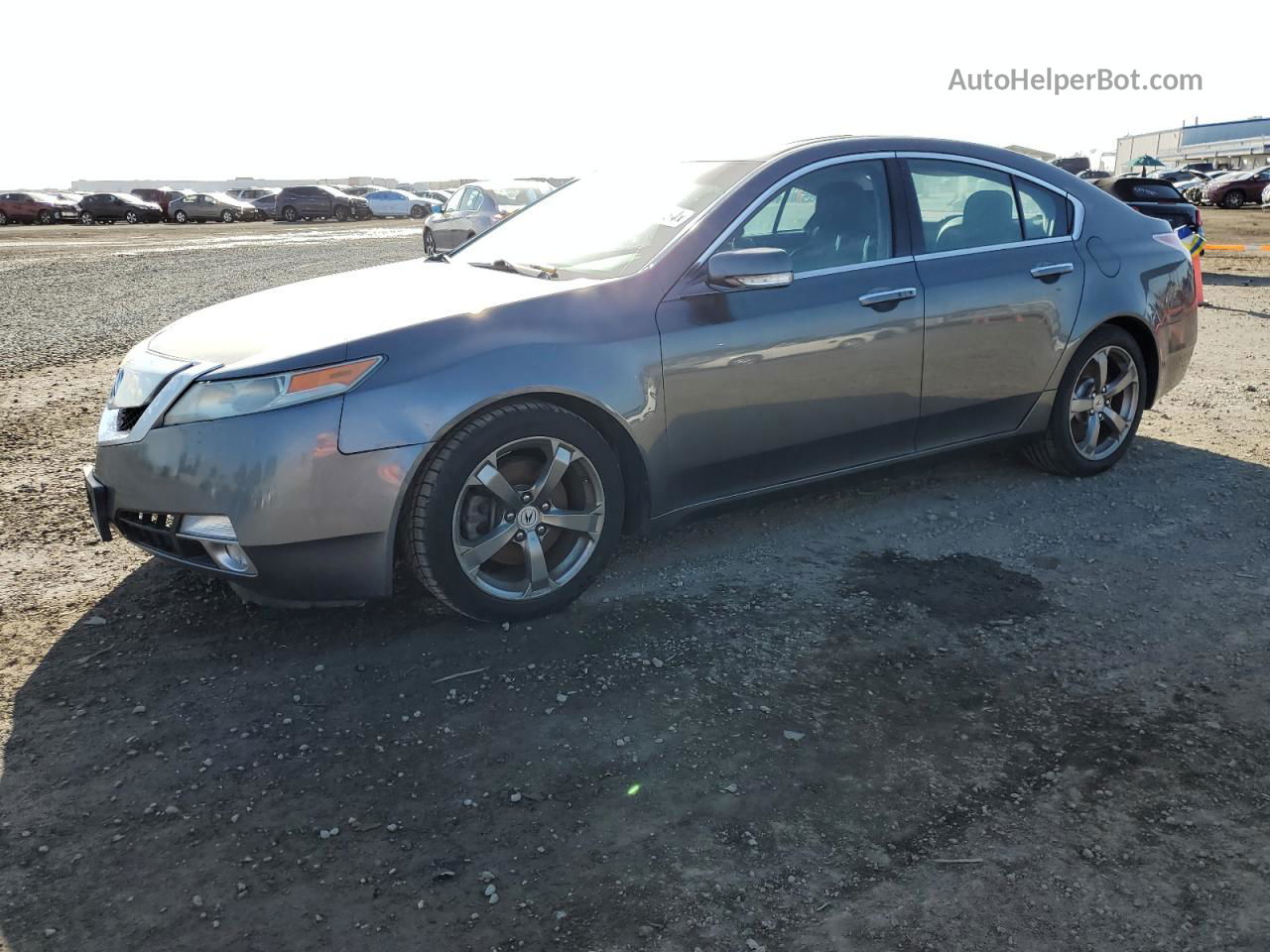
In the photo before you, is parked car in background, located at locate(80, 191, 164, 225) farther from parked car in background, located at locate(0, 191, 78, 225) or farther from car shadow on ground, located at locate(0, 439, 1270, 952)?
car shadow on ground, located at locate(0, 439, 1270, 952)

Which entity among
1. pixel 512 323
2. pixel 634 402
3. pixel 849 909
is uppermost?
pixel 512 323

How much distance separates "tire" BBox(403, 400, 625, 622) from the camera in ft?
11.5

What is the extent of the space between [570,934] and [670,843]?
38cm

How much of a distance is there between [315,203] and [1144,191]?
46.5m

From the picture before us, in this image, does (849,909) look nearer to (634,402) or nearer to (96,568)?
(634,402)

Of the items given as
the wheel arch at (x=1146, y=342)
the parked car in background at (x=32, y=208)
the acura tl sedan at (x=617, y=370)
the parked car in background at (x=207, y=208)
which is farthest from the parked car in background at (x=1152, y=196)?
the parked car in background at (x=32, y=208)

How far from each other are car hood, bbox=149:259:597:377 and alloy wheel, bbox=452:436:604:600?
0.54 metres

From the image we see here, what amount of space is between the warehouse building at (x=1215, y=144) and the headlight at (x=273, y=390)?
9245 centimetres

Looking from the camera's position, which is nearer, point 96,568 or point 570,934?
point 570,934

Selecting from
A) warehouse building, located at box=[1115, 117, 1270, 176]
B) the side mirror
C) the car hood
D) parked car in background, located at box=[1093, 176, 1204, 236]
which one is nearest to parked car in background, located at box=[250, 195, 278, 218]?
parked car in background, located at box=[1093, 176, 1204, 236]

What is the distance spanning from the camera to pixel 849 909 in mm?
2350

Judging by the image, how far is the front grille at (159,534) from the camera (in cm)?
346

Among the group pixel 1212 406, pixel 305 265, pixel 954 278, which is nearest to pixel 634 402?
pixel 954 278

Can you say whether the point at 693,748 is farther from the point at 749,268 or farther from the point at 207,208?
the point at 207,208
